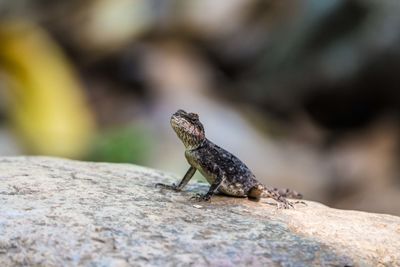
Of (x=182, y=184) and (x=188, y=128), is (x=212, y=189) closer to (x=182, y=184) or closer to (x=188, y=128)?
(x=182, y=184)

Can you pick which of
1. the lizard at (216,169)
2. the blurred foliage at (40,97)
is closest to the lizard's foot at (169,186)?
the lizard at (216,169)

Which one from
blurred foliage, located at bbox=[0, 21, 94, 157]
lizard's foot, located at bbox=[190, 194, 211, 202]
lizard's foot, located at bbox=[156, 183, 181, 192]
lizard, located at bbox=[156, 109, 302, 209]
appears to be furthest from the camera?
blurred foliage, located at bbox=[0, 21, 94, 157]

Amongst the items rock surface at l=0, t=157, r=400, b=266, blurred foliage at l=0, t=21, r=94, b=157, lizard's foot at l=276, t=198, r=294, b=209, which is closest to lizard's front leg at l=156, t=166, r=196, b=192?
rock surface at l=0, t=157, r=400, b=266

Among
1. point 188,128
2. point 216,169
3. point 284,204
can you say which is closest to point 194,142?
point 188,128

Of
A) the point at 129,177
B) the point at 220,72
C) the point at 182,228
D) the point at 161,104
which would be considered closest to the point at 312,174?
the point at 161,104

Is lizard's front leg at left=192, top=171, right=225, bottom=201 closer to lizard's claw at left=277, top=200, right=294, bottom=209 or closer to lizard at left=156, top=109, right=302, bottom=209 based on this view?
lizard at left=156, top=109, right=302, bottom=209

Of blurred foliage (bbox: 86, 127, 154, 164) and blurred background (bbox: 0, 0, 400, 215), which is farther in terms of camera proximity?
blurred background (bbox: 0, 0, 400, 215)
